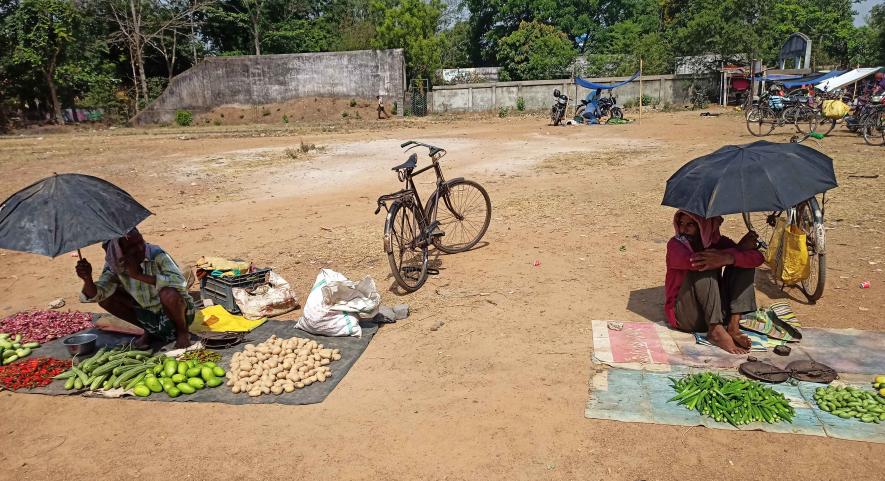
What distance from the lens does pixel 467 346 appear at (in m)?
4.59

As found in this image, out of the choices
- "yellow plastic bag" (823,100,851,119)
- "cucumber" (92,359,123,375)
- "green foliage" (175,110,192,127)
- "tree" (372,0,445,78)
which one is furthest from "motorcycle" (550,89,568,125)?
"green foliage" (175,110,192,127)

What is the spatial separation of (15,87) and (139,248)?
28967 mm

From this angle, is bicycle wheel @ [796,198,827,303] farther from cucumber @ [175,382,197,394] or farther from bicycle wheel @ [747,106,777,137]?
bicycle wheel @ [747,106,777,137]

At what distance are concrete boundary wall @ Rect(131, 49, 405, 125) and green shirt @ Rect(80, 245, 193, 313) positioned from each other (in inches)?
1064

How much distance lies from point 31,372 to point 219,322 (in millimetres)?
1416

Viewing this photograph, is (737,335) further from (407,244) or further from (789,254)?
(407,244)

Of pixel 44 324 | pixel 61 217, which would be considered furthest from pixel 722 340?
pixel 44 324

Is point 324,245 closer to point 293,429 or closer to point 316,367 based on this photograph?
point 316,367

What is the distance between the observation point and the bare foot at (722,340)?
4113 mm

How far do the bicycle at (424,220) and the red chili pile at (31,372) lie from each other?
9.03 ft

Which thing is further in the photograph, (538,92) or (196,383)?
(538,92)

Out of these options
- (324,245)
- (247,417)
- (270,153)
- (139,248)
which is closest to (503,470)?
(247,417)

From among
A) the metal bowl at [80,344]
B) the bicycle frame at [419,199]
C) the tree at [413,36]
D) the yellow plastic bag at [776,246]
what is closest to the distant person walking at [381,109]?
the tree at [413,36]

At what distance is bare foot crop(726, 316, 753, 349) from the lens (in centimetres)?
416
